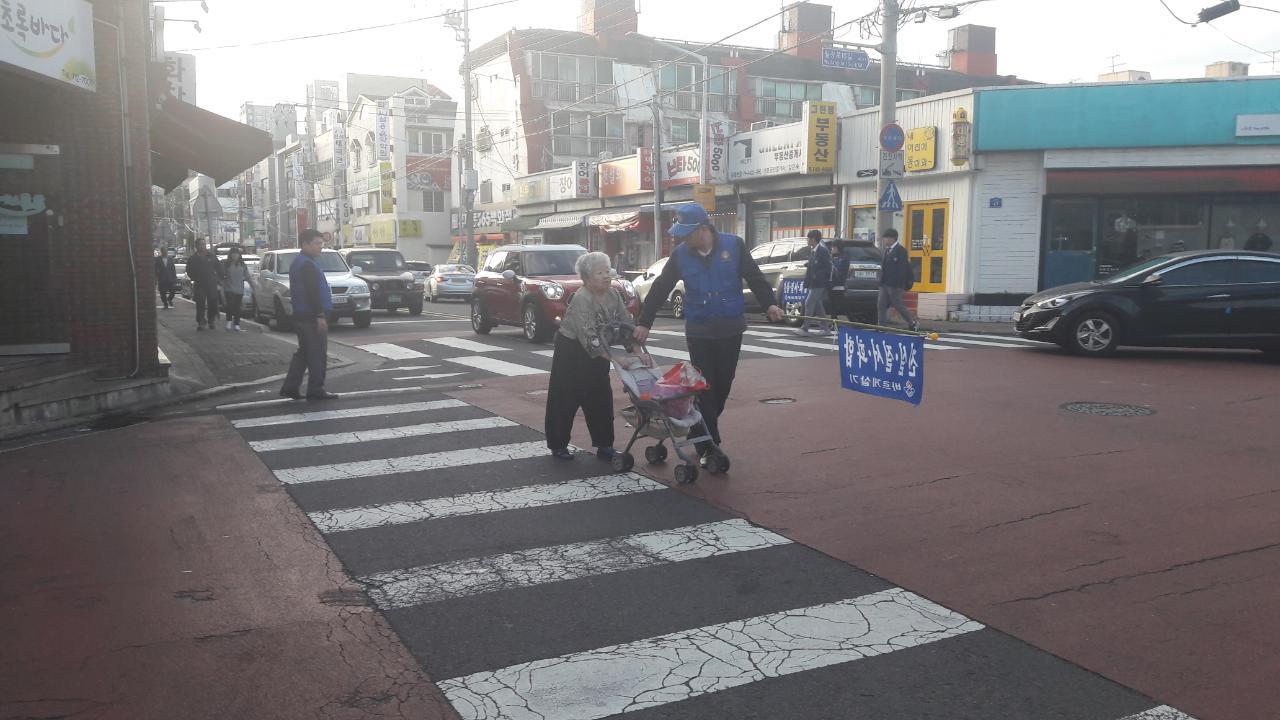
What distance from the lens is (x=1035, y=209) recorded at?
22.7 meters

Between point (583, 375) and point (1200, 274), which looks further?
point (1200, 274)

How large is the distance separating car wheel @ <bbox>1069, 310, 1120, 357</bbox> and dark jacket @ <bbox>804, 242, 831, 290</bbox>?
4.32m

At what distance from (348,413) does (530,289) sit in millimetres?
6965

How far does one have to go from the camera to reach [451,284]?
116 ft

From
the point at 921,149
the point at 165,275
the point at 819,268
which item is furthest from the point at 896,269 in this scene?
the point at 165,275

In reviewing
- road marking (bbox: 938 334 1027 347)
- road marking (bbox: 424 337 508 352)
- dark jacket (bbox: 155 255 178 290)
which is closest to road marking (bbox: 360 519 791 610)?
road marking (bbox: 424 337 508 352)

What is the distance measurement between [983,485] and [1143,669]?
2.93 metres

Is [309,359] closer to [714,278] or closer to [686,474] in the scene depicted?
[714,278]

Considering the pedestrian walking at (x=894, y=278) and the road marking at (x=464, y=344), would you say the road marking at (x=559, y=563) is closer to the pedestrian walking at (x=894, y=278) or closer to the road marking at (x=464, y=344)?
the road marking at (x=464, y=344)

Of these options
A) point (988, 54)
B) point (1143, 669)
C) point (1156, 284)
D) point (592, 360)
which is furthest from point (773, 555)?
point (988, 54)

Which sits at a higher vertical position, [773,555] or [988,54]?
[988,54]

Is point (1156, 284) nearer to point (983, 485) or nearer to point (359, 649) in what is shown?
point (983, 485)

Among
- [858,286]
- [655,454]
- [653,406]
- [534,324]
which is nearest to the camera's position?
[653,406]

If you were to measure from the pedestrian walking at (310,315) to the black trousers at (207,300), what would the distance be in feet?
34.6
